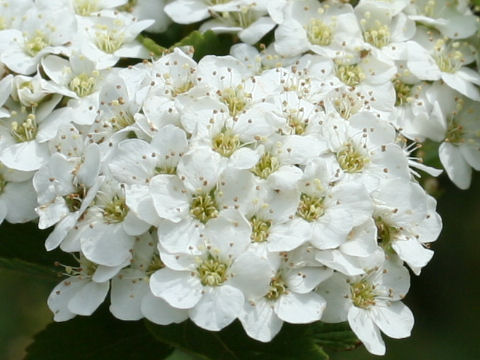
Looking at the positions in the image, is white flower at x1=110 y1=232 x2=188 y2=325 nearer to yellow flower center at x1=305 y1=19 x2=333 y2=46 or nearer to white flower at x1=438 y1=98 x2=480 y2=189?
yellow flower center at x1=305 y1=19 x2=333 y2=46

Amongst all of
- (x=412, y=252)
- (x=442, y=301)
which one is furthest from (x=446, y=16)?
(x=442, y=301)

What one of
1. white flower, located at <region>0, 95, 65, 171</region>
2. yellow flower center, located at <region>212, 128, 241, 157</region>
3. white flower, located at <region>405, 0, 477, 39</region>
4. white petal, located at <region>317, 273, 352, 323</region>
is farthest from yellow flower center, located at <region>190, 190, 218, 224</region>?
white flower, located at <region>405, 0, 477, 39</region>

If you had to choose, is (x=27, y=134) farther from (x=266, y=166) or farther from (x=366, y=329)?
(x=366, y=329)

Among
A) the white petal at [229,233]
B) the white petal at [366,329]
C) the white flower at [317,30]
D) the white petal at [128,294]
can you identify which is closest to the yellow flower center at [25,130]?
the white petal at [128,294]

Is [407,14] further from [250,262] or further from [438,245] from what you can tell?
[438,245]

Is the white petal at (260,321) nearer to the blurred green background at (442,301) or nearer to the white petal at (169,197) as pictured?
the white petal at (169,197)

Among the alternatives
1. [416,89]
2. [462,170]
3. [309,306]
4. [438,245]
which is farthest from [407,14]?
[438,245]
